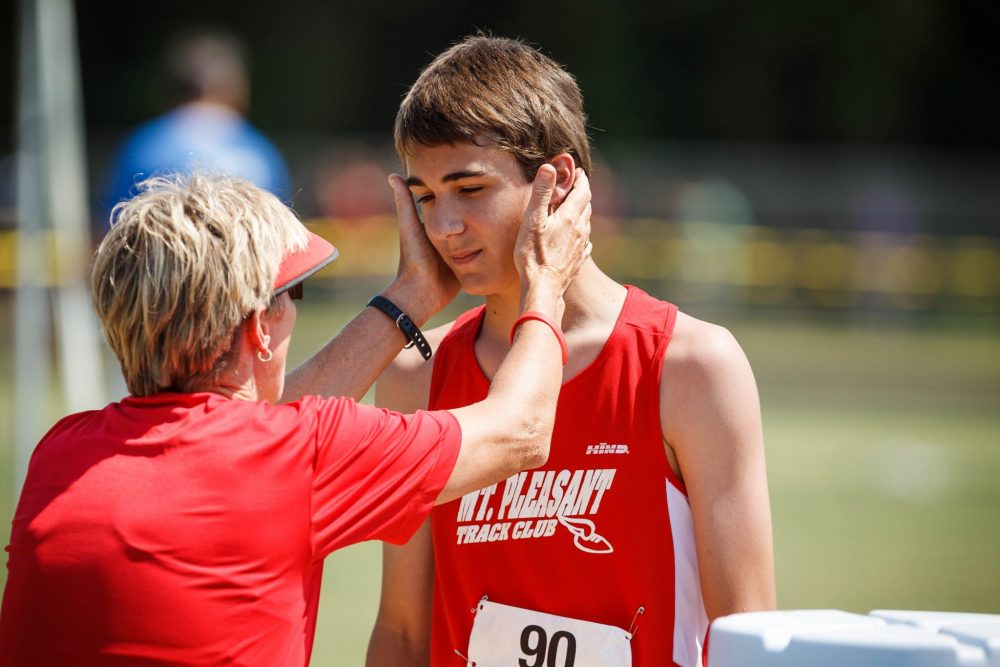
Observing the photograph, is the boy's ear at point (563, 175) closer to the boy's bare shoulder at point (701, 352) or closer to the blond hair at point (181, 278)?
the boy's bare shoulder at point (701, 352)

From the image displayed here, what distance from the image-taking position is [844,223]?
80.2 ft

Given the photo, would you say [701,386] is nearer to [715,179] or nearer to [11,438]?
[11,438]

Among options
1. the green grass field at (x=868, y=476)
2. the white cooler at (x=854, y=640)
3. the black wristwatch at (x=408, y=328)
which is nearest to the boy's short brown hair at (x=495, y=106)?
the black wristwatch at (x=408, y=328)

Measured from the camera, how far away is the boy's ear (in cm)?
310

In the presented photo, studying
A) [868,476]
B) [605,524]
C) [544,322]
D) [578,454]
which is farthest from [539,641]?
[868,476]

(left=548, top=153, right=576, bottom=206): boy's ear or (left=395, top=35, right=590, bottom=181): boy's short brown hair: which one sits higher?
(left=395, top=35, right=590, bottom=181): boy's short brown hair

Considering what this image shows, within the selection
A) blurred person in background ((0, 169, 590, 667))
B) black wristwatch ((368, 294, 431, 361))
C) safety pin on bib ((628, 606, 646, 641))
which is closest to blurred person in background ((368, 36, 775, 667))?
safety pin on bib ((628, 606, 646, 641))

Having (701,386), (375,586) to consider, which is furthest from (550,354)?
(375,586)

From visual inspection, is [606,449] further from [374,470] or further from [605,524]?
[374,470]

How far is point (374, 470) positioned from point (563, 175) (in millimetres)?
960

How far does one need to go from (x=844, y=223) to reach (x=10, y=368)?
15649 millimetres

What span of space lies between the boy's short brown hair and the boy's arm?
2.12 ft

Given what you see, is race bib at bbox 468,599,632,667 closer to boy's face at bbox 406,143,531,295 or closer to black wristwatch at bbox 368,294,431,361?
black wristwatch at bbox 368,294,431,361

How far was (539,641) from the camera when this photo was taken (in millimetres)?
2934
